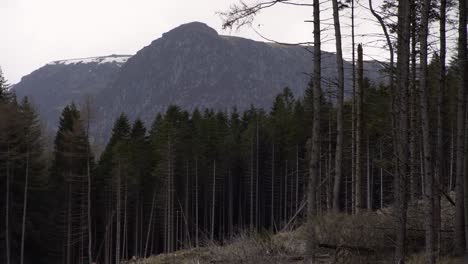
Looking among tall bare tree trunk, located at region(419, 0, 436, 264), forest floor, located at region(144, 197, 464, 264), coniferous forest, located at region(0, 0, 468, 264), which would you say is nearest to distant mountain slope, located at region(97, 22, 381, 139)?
coniferous forest, located at region(0, 0, 468, 264)

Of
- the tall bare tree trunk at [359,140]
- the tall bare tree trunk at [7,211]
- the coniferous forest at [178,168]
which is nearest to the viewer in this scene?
the tall bare tree trunk at [359,140]

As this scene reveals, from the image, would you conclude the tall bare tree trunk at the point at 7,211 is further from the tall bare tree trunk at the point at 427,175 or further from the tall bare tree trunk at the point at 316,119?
the tall bare tree trunk at the point at 427,175

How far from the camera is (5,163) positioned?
29.7 m

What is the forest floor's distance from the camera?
384 inches

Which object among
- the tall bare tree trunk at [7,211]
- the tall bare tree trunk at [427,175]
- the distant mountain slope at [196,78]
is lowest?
the tall bare tree trunk at [7,211]

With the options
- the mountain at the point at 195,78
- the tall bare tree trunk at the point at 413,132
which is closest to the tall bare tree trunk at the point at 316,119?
the tall bare tree trunk at the point at 413,132

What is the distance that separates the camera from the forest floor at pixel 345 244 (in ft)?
32.0

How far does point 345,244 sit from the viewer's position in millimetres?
9820

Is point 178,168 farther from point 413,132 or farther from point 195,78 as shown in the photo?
point 195,78

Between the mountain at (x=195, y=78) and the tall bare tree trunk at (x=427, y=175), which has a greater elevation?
the mountain at (x=195, y=78)

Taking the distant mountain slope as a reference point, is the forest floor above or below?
below

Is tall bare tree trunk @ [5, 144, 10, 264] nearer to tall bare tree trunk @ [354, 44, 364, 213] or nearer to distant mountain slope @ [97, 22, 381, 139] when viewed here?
tall bare tree trunk @ [354, 44, 364, 213]

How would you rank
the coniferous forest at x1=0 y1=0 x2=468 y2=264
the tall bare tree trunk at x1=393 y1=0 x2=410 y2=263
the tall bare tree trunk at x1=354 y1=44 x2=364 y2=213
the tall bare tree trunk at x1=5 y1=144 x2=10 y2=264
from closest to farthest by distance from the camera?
the tall bare tree trunk at x1=393 y1=0 x2=410 y2=263 → the tall bare tree trunk at x1=354 y1=44 x2=364 y2=213 → the coniferous forest at x1=0 y1=0 x2=468 y2=264 → the tall bare tree trunk at x1=5 y1=144 x2=10 y2=264

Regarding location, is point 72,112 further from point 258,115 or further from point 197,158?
point 258,115
